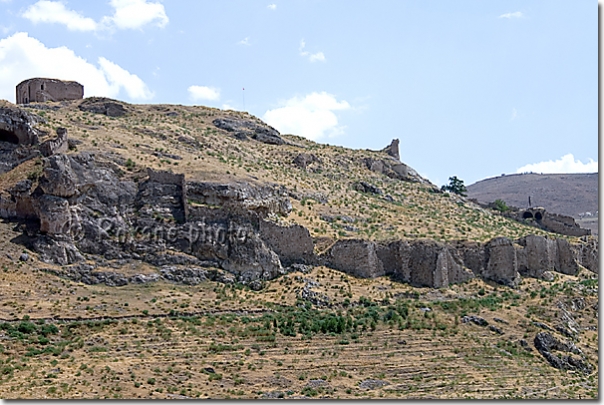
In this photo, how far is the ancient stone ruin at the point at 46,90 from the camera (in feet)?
153

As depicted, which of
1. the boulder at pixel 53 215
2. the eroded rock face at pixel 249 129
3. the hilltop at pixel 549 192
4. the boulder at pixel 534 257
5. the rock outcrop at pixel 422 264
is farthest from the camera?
the hilltop at pixel 549 192

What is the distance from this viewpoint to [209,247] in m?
30.6

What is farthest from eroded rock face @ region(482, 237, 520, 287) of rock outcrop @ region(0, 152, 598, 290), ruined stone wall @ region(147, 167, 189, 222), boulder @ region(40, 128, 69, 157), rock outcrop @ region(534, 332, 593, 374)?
boulder @ region(40, 128, 69, 157)

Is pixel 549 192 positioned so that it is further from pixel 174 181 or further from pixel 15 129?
pixel 15 129

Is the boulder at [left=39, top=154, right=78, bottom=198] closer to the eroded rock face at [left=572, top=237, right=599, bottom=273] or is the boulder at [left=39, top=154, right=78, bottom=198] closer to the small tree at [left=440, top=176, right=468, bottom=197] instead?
the eroded rock face at [left=572, top=237, right=599, bottom=273]

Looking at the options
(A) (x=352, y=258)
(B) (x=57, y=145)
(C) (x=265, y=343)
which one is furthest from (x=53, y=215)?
(A) (x=352, y=258)

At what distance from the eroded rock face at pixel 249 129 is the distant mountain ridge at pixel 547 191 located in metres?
58.8

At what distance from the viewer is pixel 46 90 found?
154 feet

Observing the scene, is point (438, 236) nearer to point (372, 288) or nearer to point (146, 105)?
point (372, 288)

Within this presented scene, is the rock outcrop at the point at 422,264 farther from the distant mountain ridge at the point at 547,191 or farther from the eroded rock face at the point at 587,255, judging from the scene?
the distant mountain ridge at the point at 547,191

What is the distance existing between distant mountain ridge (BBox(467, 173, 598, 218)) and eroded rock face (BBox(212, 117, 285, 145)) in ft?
193

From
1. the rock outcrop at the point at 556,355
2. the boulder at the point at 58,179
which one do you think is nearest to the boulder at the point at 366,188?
the rock outcrop at the point at 556,355

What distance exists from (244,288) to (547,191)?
95.4 metres

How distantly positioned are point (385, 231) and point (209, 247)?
9.68 m
